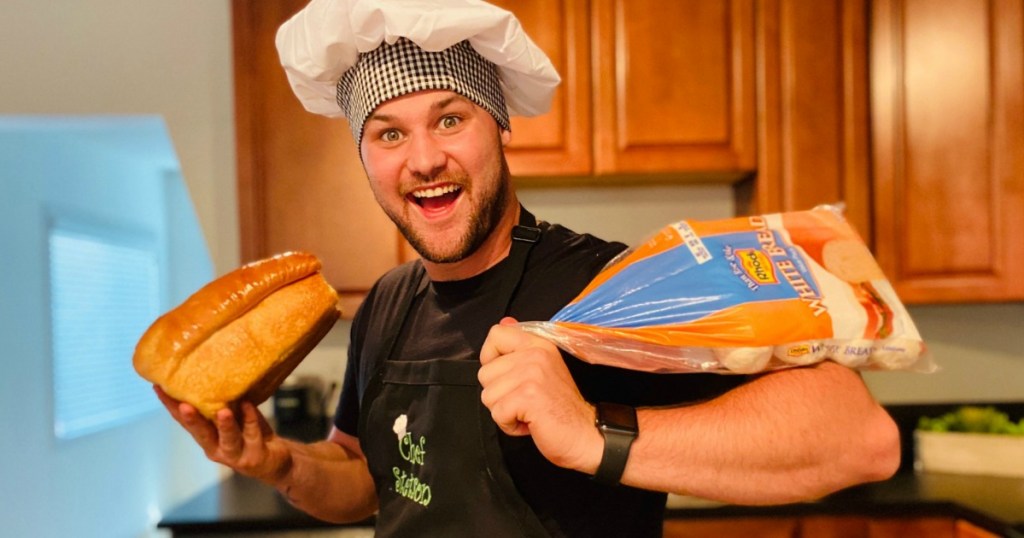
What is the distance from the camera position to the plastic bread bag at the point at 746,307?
0.71 metres

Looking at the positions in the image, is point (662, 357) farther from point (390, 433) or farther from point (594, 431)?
point (390, 433)

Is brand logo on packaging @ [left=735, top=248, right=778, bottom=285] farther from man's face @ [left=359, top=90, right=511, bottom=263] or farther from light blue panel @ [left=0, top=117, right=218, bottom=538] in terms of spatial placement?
light blue panel @ [left=0, top=117, right=218, bottom=538]

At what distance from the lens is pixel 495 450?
0.91 m

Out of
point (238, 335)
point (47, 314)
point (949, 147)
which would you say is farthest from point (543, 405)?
point (47, 314)

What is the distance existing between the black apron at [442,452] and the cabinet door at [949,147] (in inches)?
56.7

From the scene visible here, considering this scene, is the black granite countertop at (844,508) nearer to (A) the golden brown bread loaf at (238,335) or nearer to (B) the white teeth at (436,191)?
(A) the golden brown bread loaf at (238,335)

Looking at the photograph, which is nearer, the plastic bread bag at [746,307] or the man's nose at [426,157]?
the plastic bread bag at [746,307]

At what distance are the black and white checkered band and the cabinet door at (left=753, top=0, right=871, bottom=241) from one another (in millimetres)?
1281

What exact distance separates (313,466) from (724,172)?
1.51 m

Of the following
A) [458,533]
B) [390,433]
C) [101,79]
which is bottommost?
[458,533]

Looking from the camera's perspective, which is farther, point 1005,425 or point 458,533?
point 1005,425

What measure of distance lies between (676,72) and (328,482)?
152cm

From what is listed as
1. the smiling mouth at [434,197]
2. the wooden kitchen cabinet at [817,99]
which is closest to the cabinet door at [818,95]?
the wooden kitchen cabinet at [817,99]

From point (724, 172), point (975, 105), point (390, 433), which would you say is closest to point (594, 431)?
point (390, 433)
